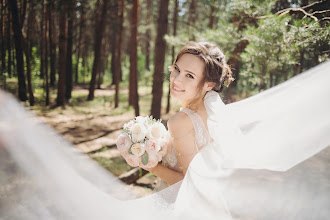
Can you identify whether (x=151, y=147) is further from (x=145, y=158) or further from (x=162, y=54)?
(x=162, y=54)

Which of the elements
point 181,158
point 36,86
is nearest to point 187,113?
point 181,158

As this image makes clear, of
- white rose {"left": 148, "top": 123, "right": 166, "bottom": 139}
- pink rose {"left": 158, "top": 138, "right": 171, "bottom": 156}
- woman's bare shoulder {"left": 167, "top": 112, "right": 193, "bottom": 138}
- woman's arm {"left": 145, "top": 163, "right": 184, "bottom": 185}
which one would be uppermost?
woman's bare shoulder {"left": 167, "top": 112, "right": 193, "bottom": 138}

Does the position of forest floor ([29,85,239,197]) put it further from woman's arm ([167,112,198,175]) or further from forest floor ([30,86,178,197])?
woman's arm ([167,112,198,175])

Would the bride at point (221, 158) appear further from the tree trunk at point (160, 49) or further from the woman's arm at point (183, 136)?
the tree trunk at point (160, 49)

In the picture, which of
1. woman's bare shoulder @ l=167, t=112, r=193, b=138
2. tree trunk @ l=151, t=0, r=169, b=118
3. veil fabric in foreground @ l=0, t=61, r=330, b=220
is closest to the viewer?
veil fabric in foreground @ l=0, t=61, r=330, b=220

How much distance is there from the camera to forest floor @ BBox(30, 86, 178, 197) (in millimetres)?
6585

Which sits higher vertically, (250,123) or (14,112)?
(250,123)

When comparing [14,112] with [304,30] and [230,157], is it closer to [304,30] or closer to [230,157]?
[230,157]

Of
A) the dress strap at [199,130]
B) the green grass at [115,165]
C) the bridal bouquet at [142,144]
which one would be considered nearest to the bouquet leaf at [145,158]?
the bridal bouquet at [142,144]

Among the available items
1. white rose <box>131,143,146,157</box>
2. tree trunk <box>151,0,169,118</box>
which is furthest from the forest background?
white rose <box>131,143,146,157</box>

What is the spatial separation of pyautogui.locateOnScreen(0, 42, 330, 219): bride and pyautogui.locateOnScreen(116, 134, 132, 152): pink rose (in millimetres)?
407

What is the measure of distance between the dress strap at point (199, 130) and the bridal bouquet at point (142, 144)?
31cm

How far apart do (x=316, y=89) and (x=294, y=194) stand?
65 centimetres

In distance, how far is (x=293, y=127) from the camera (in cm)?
138
